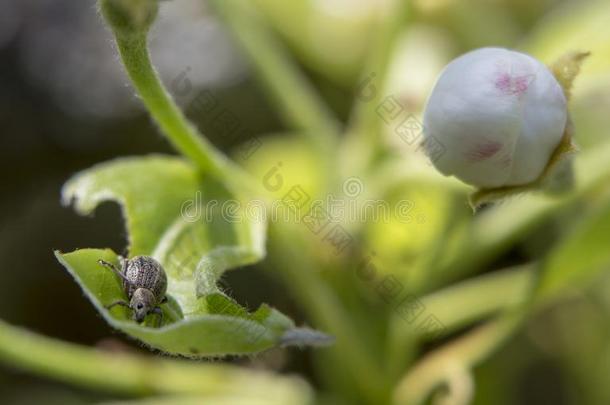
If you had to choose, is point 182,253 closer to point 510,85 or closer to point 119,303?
point 119,303

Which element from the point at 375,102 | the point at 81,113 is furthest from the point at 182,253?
the point at 81,113

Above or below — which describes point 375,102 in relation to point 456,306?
above

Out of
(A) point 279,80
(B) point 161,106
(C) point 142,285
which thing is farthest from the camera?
(A) point 279,80

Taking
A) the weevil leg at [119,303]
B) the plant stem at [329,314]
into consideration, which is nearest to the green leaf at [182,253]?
the weevil leg at [119,303]

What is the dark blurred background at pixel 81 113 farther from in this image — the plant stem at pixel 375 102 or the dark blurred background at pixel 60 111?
the plant stem at pixel 375 102

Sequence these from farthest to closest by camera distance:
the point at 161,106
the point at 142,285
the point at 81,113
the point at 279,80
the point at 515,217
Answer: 1. the point at 81,113
2. the point at 279,80
3. the point at 515,217
4. the point at 161,106
5. the point at 142,285

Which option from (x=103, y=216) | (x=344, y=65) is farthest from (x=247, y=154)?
(x=103, y=216)
